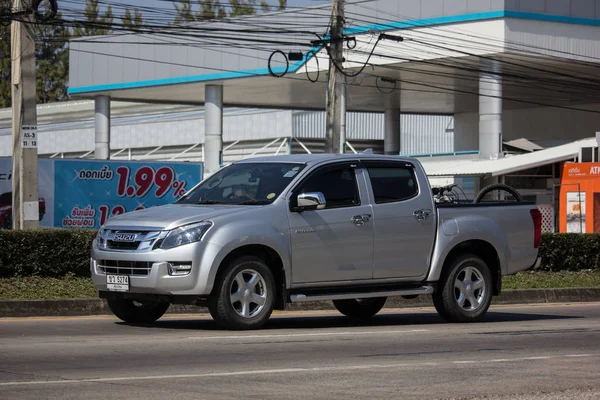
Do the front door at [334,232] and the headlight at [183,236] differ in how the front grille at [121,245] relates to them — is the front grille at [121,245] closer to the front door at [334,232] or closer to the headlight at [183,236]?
the headlight at [183,236]

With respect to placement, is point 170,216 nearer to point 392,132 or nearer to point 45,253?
point 45,253

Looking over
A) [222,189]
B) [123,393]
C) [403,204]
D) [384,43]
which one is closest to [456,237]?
[403,204]

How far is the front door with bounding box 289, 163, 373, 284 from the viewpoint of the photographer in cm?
1262

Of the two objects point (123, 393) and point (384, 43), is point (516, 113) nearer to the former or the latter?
point (384, 43)

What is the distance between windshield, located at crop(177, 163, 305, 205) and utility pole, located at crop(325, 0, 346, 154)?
43.9ft

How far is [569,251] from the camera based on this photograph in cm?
2348

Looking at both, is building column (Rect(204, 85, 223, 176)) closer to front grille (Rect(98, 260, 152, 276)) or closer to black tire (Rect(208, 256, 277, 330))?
front grille (Rect(98, 260, 152, 276))

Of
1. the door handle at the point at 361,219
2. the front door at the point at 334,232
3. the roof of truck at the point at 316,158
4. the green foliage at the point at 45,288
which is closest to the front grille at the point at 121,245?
the front door at the point at 334,232

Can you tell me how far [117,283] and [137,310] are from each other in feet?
3.85

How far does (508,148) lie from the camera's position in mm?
46719

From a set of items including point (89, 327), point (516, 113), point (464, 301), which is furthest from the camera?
point (516, 113)

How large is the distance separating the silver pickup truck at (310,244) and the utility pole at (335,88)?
12.5 metres

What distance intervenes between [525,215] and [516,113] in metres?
44.8

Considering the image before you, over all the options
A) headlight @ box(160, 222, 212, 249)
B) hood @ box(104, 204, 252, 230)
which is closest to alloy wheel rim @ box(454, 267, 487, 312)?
hood @ box(104, 204, 252, 230)
